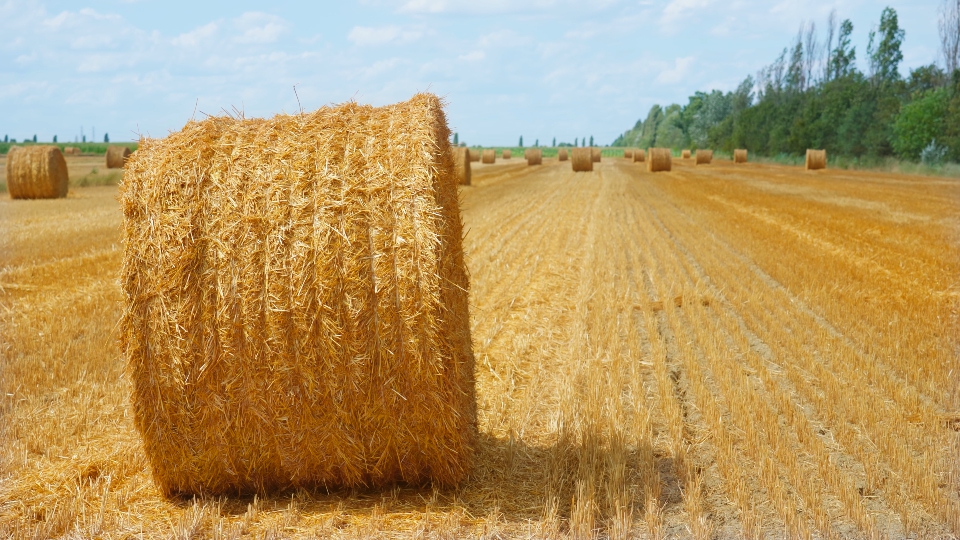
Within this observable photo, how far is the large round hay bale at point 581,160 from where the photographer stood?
3944 cm

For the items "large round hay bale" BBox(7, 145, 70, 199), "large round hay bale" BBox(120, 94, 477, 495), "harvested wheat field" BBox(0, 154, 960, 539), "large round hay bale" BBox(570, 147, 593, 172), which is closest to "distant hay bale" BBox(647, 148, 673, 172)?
"large round hay bale" BBox(570, 147, 593, 172)

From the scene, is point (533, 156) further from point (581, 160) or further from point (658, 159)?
point (658, 159)

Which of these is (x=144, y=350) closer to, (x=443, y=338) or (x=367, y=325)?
(x=367, y=325)

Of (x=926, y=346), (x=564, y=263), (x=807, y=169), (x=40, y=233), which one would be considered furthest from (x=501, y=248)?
(x=807, y=169)

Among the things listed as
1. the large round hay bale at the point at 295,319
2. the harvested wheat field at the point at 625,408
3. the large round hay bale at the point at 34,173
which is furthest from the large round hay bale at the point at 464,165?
the large round hay bale at the point at 295,319

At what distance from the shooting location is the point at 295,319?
14.3 ft

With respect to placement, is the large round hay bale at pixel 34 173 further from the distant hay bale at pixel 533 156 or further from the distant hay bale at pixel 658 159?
the distant hay bale at pixel 533 156

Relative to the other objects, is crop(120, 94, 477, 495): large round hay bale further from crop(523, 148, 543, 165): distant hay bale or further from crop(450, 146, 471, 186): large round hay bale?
crop(523, 148, 543, 165): distant hay bale

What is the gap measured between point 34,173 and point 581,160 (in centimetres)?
2419

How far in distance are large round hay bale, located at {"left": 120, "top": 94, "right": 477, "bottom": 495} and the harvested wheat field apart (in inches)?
9.9

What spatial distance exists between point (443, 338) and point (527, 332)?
374 cm

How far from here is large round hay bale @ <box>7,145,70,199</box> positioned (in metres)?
21.6

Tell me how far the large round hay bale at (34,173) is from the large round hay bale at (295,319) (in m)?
19.3

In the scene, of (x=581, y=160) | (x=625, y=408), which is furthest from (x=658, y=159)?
(x=625, y=408)
